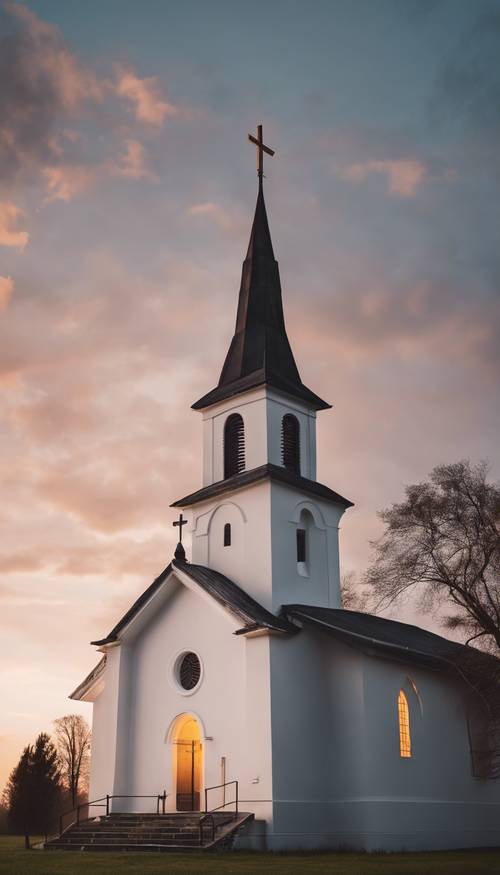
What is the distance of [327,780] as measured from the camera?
24422mm

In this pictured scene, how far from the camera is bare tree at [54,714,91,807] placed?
197ft

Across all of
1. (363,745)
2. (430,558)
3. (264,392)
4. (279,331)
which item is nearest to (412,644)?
(430,558)

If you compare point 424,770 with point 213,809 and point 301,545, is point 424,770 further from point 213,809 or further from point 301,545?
point 301,545

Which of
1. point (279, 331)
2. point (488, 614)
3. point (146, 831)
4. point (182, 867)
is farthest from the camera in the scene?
point (279, 331)

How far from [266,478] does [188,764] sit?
922 centimetres

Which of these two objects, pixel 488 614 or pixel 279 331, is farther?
pixel 279 331

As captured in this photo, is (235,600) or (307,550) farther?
(307,550)

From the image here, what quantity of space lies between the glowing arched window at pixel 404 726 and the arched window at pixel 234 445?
9243mm

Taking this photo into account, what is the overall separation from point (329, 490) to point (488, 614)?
23.3ft

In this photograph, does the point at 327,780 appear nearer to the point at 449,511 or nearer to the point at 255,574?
Answer: the point at 255,574

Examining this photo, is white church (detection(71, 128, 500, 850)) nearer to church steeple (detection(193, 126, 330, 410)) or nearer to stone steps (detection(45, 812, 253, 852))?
church steeple (detection(193, 126, 330, 410))

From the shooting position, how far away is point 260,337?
32219 mm

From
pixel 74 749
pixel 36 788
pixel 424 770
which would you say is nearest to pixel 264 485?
pixel 424 770

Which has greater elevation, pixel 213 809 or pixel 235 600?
pixel 235 600
